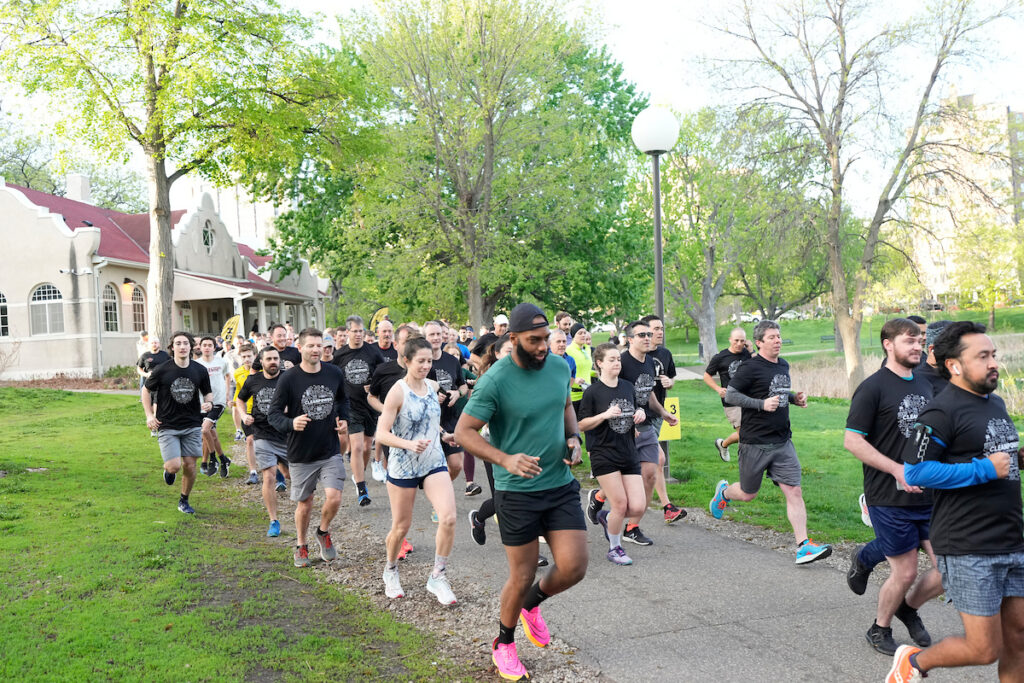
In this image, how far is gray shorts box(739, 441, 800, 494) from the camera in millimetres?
6855

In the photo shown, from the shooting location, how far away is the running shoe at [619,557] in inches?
269

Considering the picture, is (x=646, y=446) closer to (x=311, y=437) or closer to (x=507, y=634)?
(x=311, y=437)

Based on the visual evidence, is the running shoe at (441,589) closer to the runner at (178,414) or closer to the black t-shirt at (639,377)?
the black t-shirt at (639,377)

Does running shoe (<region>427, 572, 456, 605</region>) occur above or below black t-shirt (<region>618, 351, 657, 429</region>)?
below

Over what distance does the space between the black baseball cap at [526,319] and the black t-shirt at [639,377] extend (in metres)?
3.26

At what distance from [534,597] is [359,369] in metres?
6.12

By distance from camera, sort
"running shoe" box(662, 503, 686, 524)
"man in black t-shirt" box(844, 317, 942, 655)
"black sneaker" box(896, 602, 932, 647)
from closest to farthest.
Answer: "man in black t-shirt" box(844, 317, 942, 655), "black sneaker" box(896, 602, 932, 647), "running shoe" box(662, 503, 686, 524)

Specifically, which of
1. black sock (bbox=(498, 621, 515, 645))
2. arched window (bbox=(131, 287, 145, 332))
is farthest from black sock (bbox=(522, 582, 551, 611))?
arched window (bbox=(131, 287, 145, 332))

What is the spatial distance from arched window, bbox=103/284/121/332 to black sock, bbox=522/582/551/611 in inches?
1202

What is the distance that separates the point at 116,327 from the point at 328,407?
28.2m

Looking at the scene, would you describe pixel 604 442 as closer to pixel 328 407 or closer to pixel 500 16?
pixel 328 407

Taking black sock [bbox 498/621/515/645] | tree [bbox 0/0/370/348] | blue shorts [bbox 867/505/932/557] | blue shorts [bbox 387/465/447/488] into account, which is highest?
tree [bbox 0/0/370/348]

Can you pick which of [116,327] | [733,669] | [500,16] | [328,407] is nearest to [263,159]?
[500,16]

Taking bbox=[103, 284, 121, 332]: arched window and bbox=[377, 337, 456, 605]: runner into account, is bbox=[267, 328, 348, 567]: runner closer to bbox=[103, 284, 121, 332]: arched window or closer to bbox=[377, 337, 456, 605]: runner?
bbox=[377, 337, 456, 605]: runner
